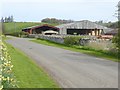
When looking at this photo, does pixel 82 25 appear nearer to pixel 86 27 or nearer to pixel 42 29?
pixel 86 27

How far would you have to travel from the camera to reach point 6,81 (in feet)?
28.1

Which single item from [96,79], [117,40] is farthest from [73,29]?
[96,79]

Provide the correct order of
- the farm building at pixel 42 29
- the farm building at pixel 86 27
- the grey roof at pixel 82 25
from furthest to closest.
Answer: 1. the farm building at pixel 42 29
2. the farm building at pixel 86 27
3. the grey roof at pixel 82 25

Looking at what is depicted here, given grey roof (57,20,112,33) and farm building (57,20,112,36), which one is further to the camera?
farm building (57,20,112,36)

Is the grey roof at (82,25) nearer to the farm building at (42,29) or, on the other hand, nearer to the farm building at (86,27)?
the farm building at (86,27)

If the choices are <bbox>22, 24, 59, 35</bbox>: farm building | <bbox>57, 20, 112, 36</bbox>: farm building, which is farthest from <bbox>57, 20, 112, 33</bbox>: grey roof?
<bbox>22, 24, 59, 35</bbox>: farm building

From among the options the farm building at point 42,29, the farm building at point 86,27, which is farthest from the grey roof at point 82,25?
the farm building at point 42,29

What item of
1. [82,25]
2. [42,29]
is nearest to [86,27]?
[82,25]

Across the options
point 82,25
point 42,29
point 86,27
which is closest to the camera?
point 82,25

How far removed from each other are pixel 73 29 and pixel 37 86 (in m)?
94.5

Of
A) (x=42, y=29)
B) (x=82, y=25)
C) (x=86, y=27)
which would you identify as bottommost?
(x=42, y=29)

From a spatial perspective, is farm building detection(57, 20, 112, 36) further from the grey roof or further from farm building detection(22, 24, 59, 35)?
farm building detection(22, 24, 59, 35)

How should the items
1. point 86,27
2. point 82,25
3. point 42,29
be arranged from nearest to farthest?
point 82,25 → point 86,27 → point 42,29

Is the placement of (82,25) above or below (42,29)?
above
